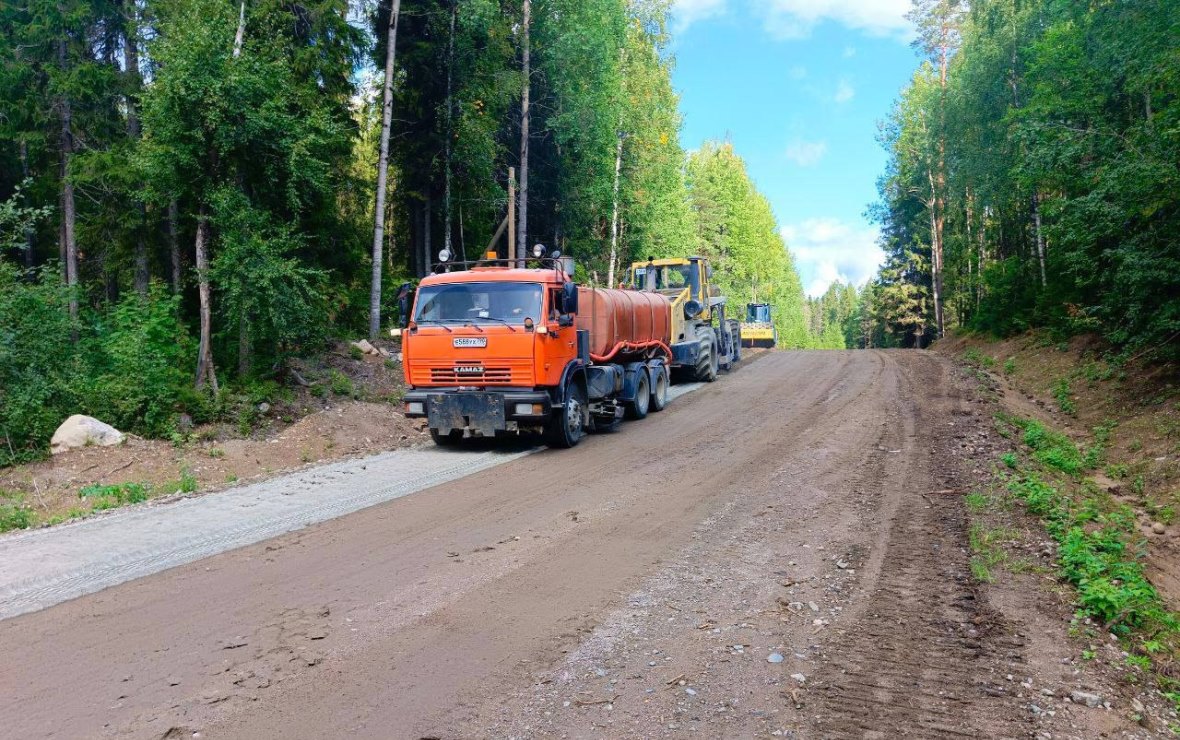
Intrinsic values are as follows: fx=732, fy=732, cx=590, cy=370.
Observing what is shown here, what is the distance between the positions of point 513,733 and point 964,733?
7.66 ft

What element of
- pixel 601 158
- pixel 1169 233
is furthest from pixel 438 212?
pixel 1169 233

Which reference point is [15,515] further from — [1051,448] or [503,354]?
[1051,448]

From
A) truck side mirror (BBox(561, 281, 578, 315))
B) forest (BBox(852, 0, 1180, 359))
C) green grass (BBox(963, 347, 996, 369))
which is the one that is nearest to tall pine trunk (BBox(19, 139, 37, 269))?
truck side mirror (BBox(561, 281, 578, 315))

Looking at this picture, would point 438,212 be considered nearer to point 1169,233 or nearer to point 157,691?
point 1169,233

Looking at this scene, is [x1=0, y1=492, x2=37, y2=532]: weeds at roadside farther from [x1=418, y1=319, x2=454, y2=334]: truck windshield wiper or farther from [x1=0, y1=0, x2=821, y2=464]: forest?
[x1=418, y1=319, x2=454, y2=334]: truck windshield wiper

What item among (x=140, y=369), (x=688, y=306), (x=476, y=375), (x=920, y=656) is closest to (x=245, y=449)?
(x=140, y=369)

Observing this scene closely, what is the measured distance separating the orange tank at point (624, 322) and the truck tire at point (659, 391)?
549 mm

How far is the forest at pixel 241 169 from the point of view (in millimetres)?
13492

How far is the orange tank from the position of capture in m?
13.8

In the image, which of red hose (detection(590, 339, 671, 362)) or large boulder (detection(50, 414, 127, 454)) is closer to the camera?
large boulder (detection(50, 414, 127, 454))

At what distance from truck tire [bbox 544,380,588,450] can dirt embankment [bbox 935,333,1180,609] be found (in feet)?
24.9

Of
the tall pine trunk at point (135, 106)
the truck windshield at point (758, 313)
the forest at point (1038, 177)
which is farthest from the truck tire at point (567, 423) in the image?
the truck windshield at point (758, 313)

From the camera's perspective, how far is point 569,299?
12.3 metres

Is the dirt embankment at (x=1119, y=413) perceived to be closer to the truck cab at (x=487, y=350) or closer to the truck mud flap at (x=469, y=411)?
the truck cab at (x=487, y=350)
